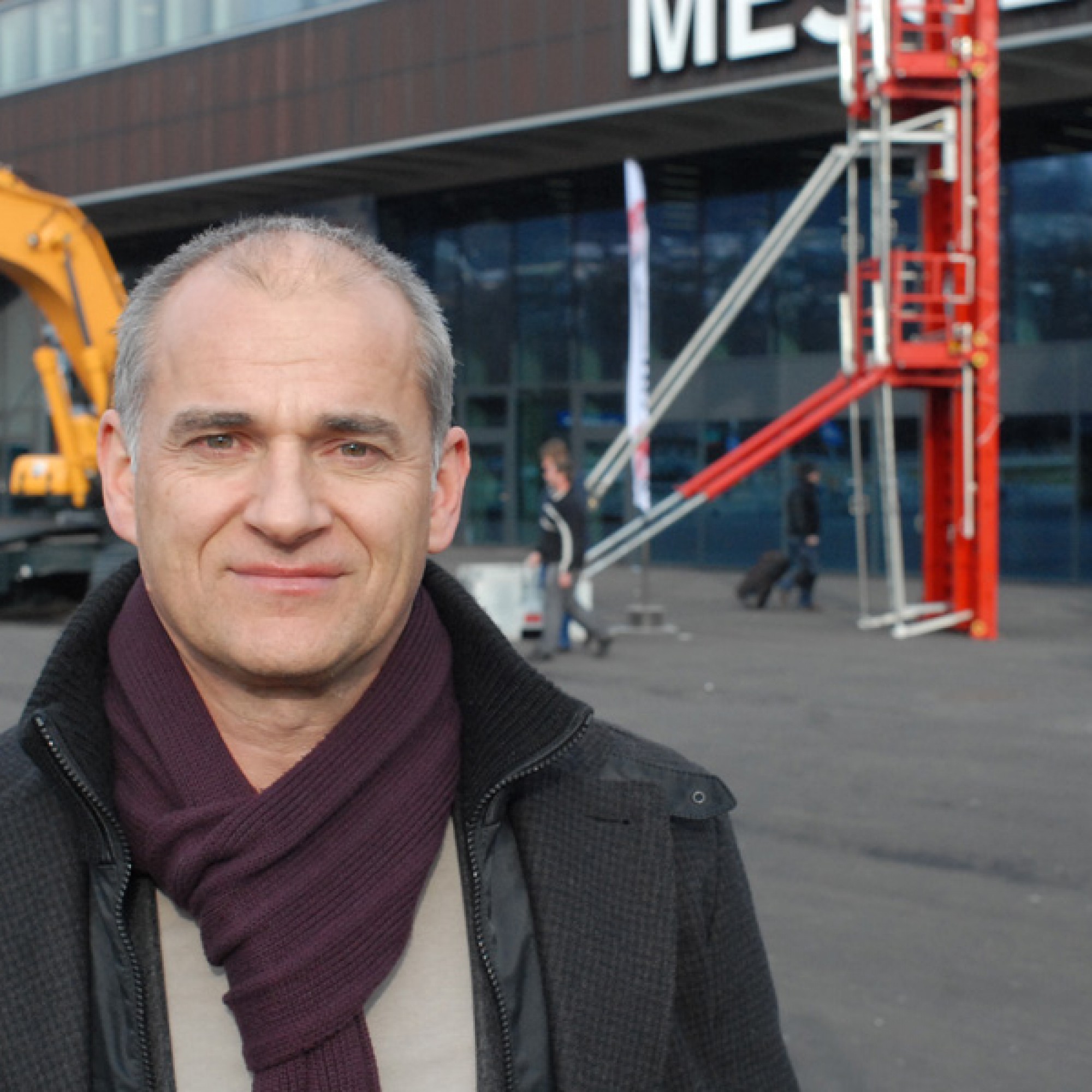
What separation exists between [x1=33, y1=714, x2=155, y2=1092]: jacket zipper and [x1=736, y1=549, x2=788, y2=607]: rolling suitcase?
58.3 ft

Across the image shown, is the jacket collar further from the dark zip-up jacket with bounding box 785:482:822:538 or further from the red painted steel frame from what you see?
the dark zip-up jacket with bounding box 785:482:822:538

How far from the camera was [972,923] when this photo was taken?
6008 mm

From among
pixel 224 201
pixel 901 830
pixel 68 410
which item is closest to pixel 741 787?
pixel 901 830

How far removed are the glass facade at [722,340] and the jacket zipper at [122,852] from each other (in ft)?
73.5

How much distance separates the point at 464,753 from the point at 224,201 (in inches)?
1188

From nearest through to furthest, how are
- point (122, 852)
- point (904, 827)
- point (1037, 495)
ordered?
point (122, 852)
point (904, 827)
point (1037, 495)

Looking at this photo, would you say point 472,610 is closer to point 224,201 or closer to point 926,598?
point 926,598

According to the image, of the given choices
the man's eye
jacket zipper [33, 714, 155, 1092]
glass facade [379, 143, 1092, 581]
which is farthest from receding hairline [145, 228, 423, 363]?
glass facade [379, 143, 1092, 581]

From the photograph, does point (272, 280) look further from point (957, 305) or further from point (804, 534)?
point (804, 534)

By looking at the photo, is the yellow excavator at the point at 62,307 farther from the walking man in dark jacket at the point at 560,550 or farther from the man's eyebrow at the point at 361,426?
Answer: the man's eyebrow at the point at 361,426

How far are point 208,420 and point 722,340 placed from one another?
25.1 m

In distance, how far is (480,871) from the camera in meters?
1.86

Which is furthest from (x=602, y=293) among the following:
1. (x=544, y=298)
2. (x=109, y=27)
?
(x=109, y=27)

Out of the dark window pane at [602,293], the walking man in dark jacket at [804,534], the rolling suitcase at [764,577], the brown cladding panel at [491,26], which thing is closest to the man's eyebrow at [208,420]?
the walking man in dark jacket at [804,534]
